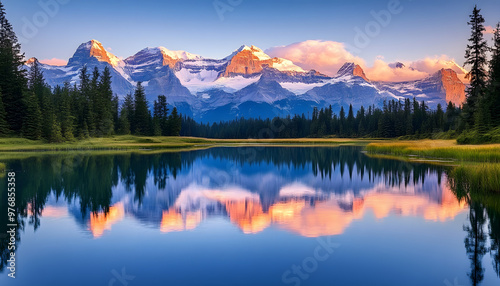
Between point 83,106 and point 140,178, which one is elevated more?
point 83,106

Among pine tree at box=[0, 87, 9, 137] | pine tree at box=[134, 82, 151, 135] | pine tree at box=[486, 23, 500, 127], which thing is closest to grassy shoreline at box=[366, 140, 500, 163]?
pine tree at box=[486, 23, 500, 127]

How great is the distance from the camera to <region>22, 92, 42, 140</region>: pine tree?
88000mm

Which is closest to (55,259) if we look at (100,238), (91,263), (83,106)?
(91,263)

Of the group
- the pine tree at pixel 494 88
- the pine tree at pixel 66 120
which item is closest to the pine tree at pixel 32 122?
the pine tree at pixel 66 120

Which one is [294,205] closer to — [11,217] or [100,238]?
[100,238]

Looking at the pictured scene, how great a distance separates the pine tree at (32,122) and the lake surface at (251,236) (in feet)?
212

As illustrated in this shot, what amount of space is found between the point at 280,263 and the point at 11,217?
14.9 meters

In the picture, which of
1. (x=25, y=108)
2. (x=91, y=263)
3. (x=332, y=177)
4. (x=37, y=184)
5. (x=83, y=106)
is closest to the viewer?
(x=91, y=263)

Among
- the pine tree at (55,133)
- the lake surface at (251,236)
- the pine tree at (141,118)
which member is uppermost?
the pine tree at (141,118)

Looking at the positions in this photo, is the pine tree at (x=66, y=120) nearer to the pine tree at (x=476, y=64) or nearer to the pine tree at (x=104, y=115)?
the pine tree at (x=104, y=115)

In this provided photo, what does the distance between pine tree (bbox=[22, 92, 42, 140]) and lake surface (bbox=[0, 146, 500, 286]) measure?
212ft

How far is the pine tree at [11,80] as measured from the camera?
91.2 m

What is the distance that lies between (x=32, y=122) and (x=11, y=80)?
15831 millimetres

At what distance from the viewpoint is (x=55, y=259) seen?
13875mm
